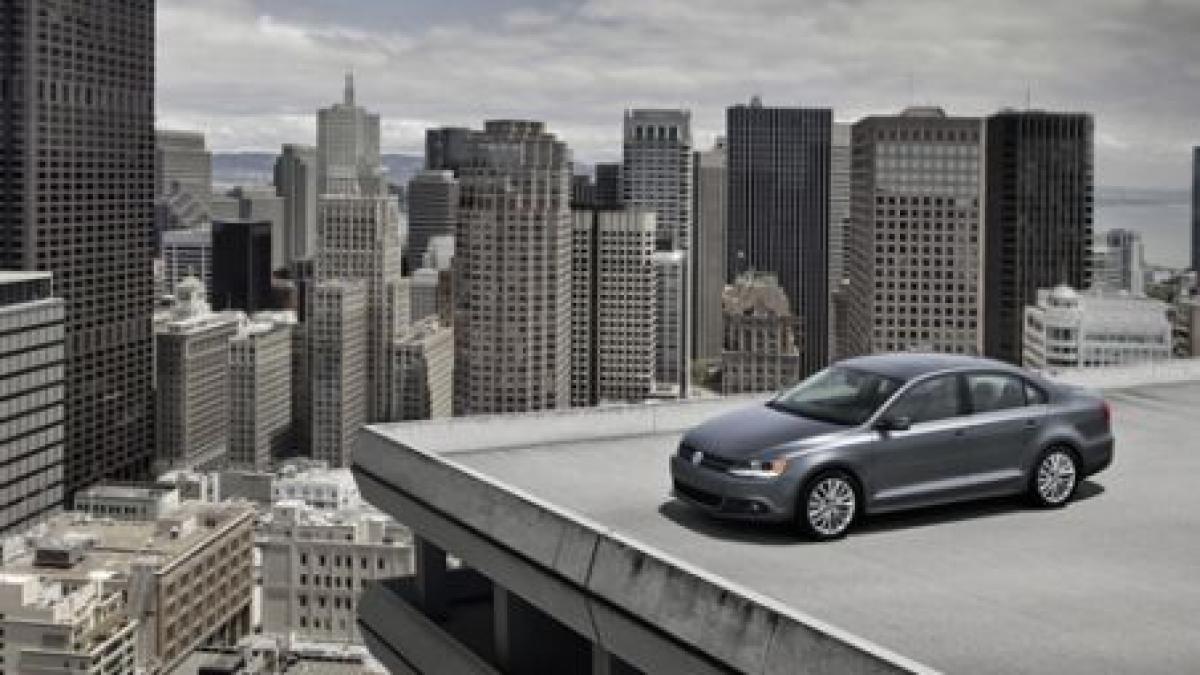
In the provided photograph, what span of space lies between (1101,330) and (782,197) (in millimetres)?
69283

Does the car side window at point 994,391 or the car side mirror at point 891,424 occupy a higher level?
the car side window at point 994,391

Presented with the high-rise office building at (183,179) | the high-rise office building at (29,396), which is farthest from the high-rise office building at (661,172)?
the high-rise office building at (29,396)

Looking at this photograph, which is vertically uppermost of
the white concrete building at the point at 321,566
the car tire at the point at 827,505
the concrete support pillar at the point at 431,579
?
the car tire at the point at 827,505

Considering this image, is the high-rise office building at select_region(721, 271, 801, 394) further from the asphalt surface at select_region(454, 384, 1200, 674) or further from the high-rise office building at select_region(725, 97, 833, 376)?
the asphalt surface at select_region(454, 384, 1200, 674)

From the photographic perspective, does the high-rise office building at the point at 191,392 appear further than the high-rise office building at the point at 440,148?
No

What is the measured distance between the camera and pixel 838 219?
129m

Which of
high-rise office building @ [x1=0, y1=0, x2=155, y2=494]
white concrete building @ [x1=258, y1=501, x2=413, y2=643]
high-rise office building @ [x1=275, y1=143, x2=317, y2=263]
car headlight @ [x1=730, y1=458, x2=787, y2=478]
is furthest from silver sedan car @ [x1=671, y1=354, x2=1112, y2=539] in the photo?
high-rise office building @ [x1=275, y1=143, x2=317, y2=263]

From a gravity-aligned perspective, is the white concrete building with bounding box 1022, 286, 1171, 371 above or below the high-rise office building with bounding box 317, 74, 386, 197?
below

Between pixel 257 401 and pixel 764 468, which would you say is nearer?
pixel 764 468

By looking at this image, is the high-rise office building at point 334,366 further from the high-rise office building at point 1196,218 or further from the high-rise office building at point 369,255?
the high-rise office building at point 1196,218

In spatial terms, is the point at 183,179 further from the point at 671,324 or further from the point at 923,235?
the point at 923,235

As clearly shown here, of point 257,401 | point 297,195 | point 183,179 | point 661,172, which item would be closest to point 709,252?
point 661,172

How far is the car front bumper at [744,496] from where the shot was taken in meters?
4.69

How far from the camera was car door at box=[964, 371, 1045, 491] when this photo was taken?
5098 mm
